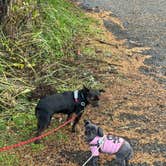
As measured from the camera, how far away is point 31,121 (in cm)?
→ 711

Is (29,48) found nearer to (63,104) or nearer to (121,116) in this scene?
(121,116)

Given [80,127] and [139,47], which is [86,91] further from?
[139,47]

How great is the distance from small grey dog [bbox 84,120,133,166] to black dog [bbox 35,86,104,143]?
698mm

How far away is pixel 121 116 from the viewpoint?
7.67 m

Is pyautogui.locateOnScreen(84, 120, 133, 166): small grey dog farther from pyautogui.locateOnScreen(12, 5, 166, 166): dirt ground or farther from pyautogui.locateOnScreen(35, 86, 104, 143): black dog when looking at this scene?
pyautogui.locateOnScreen(35, 86, 104, 143): black dog

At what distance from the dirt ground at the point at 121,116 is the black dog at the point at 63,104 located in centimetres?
34

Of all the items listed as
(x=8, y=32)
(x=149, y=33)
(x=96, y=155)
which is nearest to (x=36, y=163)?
(x=96, y=155)

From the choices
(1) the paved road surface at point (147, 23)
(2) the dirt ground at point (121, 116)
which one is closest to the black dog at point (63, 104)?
(2) the dirt ground at point (121, 116)

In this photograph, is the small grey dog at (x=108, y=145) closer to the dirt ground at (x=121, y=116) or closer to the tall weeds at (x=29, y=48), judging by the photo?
the dirt ground at (x=121, y=116)

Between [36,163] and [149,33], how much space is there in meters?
8.04

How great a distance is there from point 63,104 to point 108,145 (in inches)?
43.2

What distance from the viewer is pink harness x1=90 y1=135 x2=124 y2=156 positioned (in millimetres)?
5828

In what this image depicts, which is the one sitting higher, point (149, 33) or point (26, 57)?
point (26, 57)

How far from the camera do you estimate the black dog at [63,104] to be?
6.46m
